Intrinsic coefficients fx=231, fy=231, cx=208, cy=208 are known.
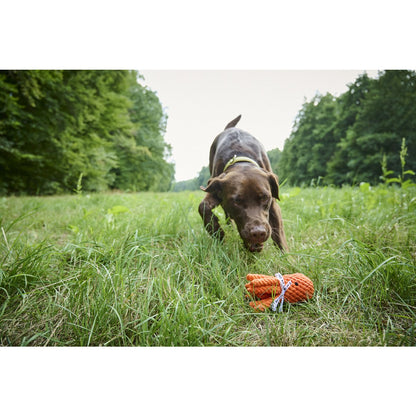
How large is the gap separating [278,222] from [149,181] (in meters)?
3.08

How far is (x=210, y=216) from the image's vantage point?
91.6 inches

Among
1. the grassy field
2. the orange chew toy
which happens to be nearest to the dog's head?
the grassy field

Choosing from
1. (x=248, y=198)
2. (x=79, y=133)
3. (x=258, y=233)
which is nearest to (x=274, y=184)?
(x=248, y=198)

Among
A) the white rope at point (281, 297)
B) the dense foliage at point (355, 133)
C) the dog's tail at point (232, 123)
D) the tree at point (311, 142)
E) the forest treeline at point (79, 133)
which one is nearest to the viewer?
the white rope at point (281, 297)

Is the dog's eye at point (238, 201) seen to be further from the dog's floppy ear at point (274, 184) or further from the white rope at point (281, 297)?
the white rope at point (281, 297)

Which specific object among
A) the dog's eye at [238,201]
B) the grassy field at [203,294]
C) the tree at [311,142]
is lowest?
the grassy field at [203,294]

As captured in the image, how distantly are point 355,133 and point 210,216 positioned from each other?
242 cm

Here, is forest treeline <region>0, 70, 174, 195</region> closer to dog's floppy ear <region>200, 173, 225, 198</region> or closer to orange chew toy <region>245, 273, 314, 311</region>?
dog's floppy ear <region>200, 173, 225, 198</region>

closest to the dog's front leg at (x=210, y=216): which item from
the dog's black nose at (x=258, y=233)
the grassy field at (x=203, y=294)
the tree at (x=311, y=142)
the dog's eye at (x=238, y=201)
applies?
the grassy field at (x=203, y=294)

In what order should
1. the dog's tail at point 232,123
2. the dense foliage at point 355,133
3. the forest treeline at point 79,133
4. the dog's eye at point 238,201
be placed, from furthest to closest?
the dog's tail at point 232,123 → the forest treeline at point 79,133 → the dense foliage at point 355,133 → the dog's eye at point 238,201

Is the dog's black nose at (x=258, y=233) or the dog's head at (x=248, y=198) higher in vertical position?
the dog's head at (x=248, y=198)

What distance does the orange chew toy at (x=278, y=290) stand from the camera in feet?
4.47

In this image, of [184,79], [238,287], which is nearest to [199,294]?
[238,287]

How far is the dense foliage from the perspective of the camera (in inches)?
99.0
